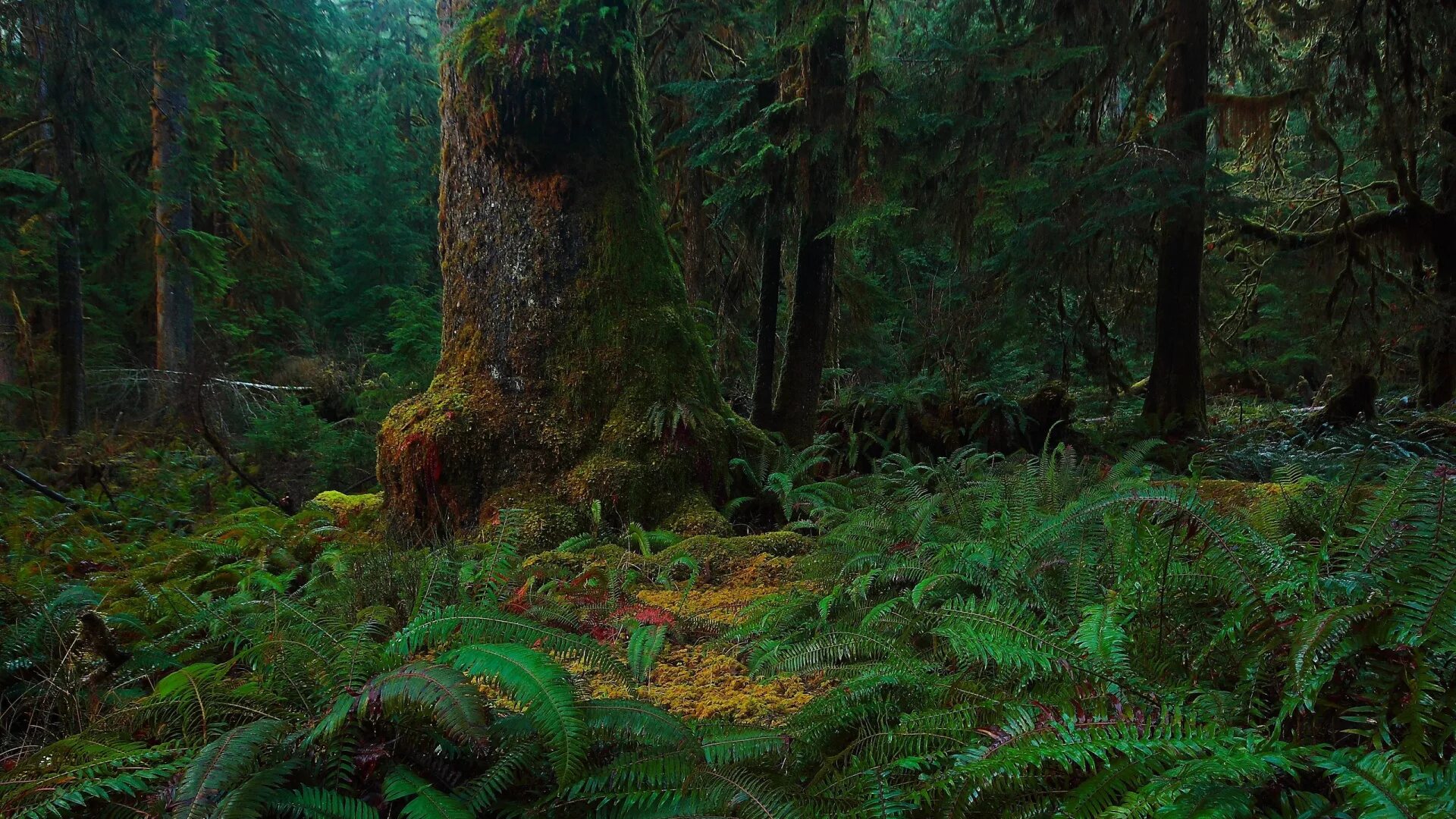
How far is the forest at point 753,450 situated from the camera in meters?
1.49

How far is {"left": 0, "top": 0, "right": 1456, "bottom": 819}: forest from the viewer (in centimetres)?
149

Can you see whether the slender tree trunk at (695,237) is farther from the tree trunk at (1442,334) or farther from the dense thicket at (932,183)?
the tree trunk at (1442,334)

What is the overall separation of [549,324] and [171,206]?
11411 millimetres

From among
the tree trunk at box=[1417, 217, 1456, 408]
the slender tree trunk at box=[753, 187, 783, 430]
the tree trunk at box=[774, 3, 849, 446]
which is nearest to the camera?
the tree trunk at box=[774, 3, 849, 446]

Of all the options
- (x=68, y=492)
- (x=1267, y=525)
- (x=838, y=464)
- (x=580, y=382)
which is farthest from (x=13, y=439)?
(x=1267, y=525)

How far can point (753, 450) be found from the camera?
5.17 metres

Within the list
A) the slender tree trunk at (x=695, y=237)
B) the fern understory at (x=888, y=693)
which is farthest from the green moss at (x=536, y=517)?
the slender tree trunk at (x=695, y=237)

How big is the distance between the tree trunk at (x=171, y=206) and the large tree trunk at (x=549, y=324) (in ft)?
24.5

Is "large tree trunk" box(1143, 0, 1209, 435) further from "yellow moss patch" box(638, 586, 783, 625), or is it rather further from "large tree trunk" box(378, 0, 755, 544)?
"yellow moss patch" box(638, 586, 783, 625)

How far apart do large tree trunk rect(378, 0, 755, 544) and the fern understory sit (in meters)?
1.81

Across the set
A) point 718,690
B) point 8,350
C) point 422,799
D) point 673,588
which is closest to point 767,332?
point 673,588

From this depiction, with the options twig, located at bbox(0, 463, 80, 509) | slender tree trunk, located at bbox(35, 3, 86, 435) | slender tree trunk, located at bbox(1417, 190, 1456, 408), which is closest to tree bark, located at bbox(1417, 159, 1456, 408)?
slender tree trunk, located at bbox(1417, 190, 1456, 408)

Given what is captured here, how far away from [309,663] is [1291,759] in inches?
87.6

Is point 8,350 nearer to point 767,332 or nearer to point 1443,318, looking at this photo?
point 767,332
